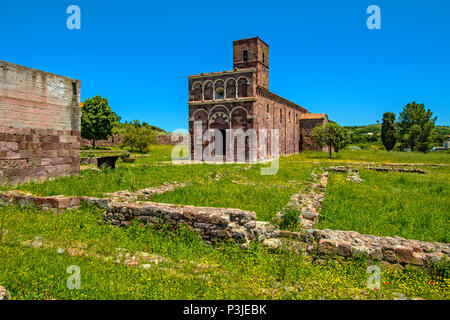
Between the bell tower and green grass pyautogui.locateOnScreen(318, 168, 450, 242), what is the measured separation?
2173 cm

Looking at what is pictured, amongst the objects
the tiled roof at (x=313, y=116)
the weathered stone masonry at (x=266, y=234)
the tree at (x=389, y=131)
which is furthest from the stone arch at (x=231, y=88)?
the tree at (x=389, y=131)

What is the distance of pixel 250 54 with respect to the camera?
29.8m

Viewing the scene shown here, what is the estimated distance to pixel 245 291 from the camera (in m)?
3.68

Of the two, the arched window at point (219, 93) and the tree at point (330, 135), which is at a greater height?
the arched window at point (219, 93)

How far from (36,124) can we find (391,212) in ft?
42.7

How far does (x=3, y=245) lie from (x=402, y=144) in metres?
63.2

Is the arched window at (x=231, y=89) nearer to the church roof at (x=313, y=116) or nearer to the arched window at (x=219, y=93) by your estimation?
the arched window at (x=219, y=93)

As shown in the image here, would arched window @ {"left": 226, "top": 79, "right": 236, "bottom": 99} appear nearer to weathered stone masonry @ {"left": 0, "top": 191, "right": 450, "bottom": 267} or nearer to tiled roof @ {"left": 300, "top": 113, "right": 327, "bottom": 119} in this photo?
weathered stone masonry @ {"left": 0, "top": 191, "right": 450, "bottom": 267}

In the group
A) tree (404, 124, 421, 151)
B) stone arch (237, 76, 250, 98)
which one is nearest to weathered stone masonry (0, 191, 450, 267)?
stone arch (237, 76, 250, 98)

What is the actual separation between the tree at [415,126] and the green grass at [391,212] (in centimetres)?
4712

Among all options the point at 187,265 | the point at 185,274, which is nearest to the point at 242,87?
the point at 187,265

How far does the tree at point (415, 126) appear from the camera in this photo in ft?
162

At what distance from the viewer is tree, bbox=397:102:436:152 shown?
49438 millimetres

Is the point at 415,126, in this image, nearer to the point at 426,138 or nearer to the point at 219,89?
the point at 426,138
